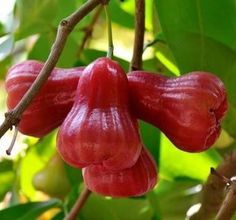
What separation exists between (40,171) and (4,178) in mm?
99

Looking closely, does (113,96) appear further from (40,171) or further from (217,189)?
(40,171)

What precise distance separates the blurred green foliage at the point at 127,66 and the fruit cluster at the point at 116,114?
0.14 metres

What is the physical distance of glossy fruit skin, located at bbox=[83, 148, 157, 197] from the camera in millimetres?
636

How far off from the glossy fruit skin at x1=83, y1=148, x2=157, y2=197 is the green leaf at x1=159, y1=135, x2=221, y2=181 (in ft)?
1.25

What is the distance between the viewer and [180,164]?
1.04 meters

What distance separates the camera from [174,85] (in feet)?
2.08

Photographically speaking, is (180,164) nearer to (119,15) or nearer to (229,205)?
(119,15)

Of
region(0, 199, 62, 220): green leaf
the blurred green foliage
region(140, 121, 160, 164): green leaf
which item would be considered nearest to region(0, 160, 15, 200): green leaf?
the blurred green foliage

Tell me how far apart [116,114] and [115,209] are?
38cm

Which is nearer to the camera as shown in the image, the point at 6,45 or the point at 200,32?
the point at 200,32

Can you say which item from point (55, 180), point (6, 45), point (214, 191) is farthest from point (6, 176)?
point (214, 191)

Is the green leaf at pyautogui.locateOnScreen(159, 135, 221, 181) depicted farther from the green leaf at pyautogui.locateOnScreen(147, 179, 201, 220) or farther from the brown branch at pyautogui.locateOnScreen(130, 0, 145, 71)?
the brown branch at pyautogui.locateOnScreen(130, 0, 145, 71)

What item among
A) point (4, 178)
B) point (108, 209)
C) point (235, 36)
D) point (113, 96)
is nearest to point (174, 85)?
point (113, 96)

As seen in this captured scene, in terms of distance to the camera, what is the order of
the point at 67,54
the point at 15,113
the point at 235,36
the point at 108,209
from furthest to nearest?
the point at 67,54, the point at 108,209, the point at 235,36, the point at 15,113
